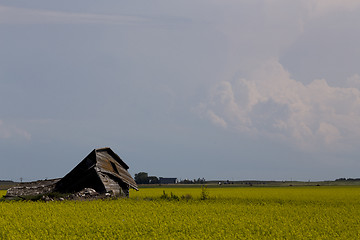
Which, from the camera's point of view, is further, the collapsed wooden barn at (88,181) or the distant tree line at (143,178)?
the distant tree line at (143,178)

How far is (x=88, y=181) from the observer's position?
32219 mm

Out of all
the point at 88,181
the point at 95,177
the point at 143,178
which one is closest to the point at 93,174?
the point at 95,177

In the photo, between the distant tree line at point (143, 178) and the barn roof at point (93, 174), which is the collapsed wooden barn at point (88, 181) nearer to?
the barn roof at point (93, 174)

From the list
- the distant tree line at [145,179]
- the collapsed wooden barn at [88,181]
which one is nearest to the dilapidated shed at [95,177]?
the collapsed wooden barn at [88,181]

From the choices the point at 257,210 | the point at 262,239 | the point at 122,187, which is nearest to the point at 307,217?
the point at 257,210

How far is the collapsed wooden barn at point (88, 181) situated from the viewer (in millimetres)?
31547

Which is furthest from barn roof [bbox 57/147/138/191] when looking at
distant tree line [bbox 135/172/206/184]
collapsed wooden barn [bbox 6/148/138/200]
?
distant tree line [bbox 135/172/206/184]

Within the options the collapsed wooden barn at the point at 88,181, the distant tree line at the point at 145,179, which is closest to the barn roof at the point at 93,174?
the collapsed wooden barn at the point at 88,181

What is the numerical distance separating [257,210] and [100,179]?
40.6 feet

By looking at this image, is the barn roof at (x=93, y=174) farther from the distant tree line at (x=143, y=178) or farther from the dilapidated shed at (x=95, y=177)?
the distant tree line at (x=143, y=178)

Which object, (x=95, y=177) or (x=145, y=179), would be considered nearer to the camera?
(x=95, y=177)

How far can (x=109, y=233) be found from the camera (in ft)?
50.7

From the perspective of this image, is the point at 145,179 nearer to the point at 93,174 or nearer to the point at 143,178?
the point at 143,178

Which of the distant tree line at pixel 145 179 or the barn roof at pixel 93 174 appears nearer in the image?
the barn roof at pixel 93 174
